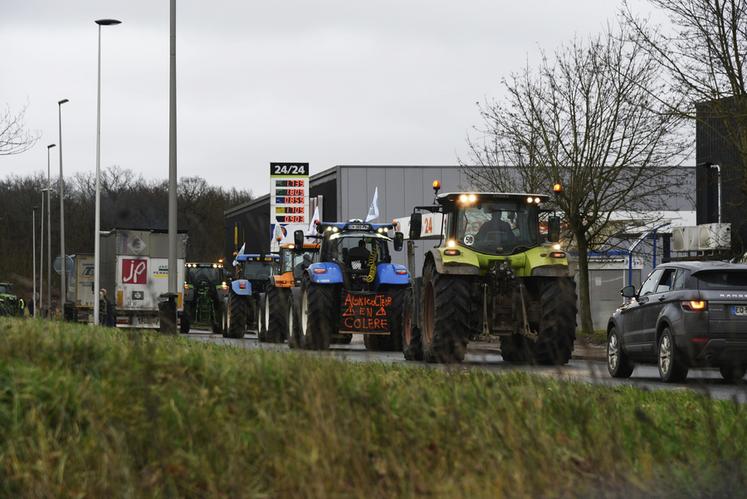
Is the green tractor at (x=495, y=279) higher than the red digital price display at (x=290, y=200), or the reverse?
the red digital price display at (x=290, y=200)

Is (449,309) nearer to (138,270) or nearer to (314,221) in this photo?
(314,221)

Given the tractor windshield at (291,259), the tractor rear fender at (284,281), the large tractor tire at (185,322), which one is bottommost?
the large tractor tire at (185,322)

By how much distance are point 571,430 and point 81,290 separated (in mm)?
43649

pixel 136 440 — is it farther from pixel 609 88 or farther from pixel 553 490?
pixel 609 88

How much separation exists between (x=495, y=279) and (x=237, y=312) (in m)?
18.8

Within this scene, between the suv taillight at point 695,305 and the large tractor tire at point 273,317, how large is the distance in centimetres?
1237

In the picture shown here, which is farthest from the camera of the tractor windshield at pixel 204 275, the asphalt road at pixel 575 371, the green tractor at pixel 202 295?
the tractor windshield at pixel 204 275

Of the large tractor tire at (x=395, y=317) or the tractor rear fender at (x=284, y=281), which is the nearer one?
the large tractor tire at (x=395, y=317)

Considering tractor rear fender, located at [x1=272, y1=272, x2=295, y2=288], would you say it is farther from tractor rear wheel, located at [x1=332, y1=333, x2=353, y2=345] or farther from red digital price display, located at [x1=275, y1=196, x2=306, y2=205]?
red digital price display, located at [x1=275, y1=196, x2=306, y2=205]

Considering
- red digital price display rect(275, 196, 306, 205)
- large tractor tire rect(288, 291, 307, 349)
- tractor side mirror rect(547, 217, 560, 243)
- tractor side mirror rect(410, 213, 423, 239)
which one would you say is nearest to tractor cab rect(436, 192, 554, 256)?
tractor side mirror rect(547, 217, 560, 243)

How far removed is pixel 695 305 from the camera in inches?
696

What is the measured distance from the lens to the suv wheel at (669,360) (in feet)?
58.4

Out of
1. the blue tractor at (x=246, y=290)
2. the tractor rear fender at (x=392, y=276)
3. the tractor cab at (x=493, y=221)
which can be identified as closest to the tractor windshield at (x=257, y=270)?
the blue tractor at (x=246, y=290)

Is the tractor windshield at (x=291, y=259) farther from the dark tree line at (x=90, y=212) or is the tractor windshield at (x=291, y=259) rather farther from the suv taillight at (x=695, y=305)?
the dark tree line at (x=90, y=212)
